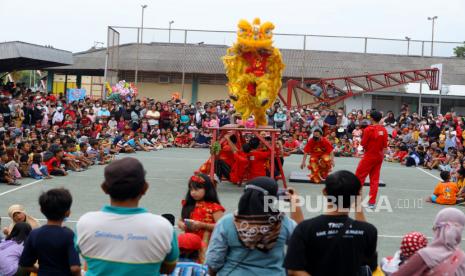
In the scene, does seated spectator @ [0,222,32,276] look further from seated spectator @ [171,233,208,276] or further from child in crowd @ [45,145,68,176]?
child in crowd @ [45,145,68,176]

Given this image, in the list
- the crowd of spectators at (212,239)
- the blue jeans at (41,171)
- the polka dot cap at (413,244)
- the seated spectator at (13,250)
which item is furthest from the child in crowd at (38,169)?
the polka dot cap at (413,244)

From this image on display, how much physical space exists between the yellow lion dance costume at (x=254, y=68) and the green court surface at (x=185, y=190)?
1712 mm

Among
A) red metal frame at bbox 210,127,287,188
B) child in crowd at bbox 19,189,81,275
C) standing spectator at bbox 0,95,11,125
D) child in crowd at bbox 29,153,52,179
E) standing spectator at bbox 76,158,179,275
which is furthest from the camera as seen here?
standing spectator at bbox 0,95,11,125

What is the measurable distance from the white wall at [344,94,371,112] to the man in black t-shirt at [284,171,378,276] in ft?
83.9

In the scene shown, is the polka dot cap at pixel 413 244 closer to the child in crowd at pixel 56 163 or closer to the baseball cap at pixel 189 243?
the baseball cap at pixel 189 243

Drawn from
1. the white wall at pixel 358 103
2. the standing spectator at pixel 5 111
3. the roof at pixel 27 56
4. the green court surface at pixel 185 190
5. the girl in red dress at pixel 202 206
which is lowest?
the green court surface at pixel 185 190

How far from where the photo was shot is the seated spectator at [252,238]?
3.90 m

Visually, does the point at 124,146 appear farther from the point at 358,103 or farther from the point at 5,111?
the point at 358,103

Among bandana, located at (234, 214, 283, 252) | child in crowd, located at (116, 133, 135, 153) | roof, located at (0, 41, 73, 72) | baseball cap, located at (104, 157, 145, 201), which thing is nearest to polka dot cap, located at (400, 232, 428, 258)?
bandana, located at (234, 214, 283, 252)

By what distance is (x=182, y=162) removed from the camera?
17219 millimetres

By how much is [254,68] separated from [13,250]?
7569 millimetres

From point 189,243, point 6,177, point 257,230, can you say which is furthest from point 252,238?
point 6,177

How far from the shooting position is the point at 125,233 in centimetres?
331

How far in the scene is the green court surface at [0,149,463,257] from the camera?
9.43 meters
